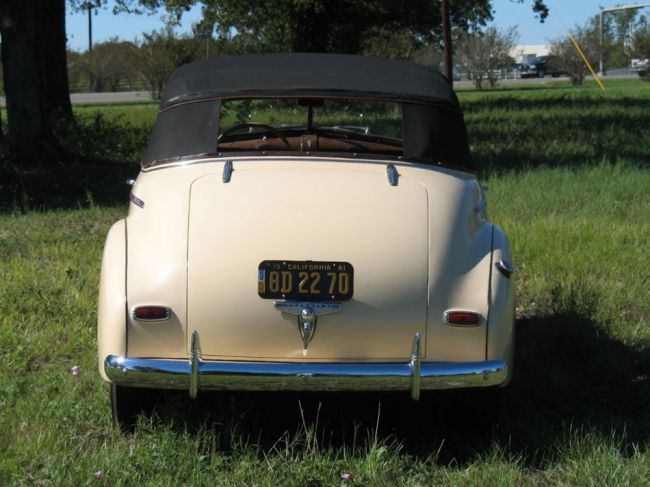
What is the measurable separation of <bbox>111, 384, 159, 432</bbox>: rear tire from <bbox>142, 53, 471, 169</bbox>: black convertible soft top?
1.05m

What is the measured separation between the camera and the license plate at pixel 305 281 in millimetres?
3365

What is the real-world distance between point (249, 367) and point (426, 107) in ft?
5.27

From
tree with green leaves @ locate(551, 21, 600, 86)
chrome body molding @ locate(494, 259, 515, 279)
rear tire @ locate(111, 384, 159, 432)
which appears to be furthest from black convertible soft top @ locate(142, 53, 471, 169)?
tree with green leaves @ locate(551, 21, 600, 86)

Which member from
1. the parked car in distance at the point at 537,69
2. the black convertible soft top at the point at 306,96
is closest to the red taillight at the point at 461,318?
the black convertible soft top at the point at 306,96

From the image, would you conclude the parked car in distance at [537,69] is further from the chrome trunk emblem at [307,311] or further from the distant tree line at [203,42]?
the chrome trunk emblem at [307,311]

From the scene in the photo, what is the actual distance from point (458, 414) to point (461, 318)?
2.05 ft

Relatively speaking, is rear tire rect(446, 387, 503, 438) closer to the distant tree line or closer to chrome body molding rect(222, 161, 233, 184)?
chrome body molding rect(222, 161, 233, 184)

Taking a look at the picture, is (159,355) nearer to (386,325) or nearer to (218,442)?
(218,442)

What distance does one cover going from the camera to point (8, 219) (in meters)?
8.48

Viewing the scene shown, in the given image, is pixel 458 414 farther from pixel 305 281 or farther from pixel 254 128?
pixel 254 128

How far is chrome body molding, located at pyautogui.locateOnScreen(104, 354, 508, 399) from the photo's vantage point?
331 cm

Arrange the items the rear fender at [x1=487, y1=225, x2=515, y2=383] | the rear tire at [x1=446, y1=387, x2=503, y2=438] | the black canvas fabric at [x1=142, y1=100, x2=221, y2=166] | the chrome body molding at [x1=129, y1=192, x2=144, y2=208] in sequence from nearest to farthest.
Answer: the rear fender at [x1=487, y1=225, x2=515, y2=383] → the rear tire at [x1=446, y1=387, x2=503, y2=438] → the chrome body molding at [x1=129, y1=192, x2=144, y2=208] → the black canvas fabric at [x1=142, y1=100, x2=221, y2=166]

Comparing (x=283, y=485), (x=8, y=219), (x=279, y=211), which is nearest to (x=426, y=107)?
(x=279, y=211)

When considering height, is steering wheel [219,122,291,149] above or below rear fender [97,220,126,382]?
above
